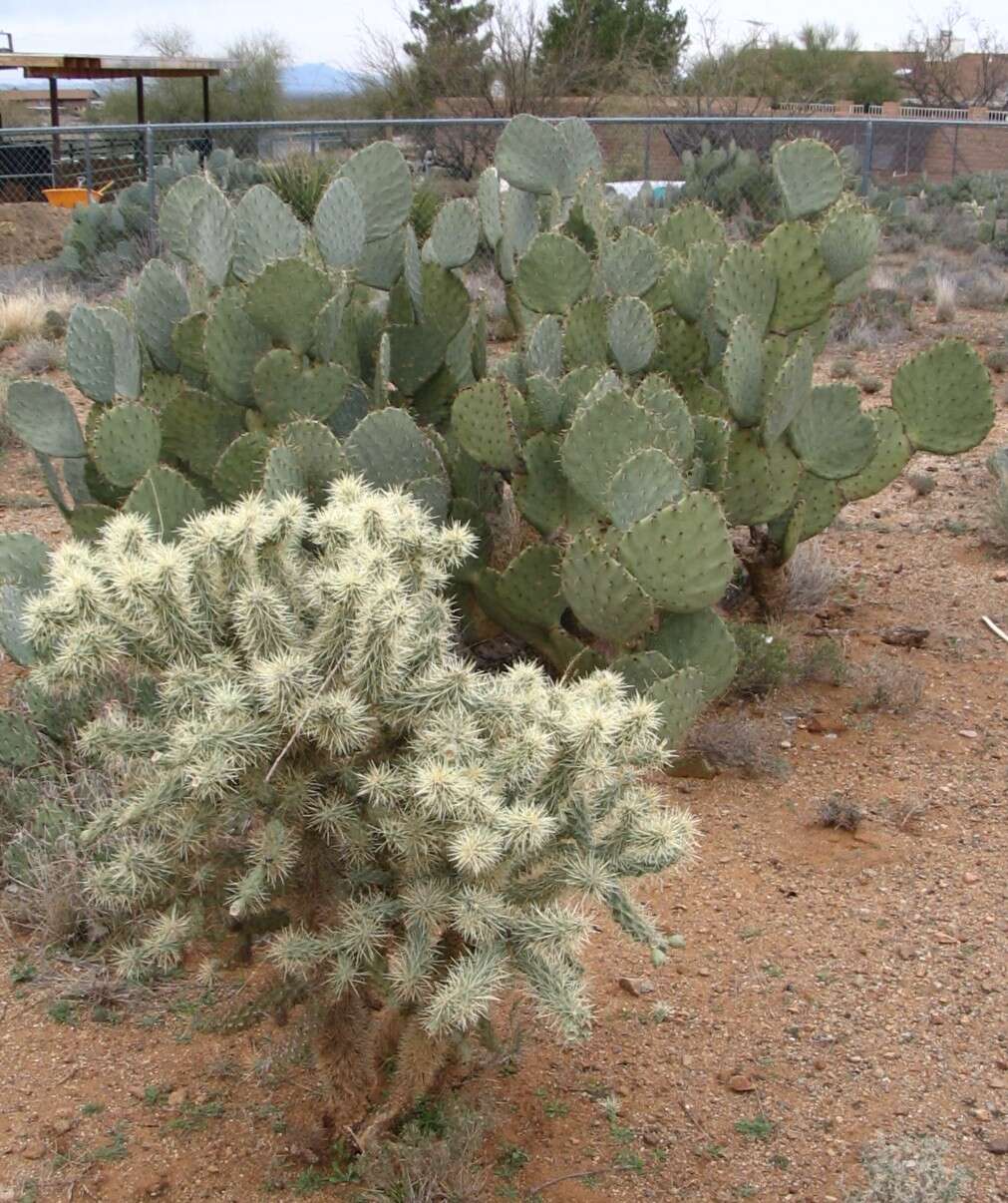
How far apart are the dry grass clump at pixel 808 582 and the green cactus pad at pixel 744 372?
106cm

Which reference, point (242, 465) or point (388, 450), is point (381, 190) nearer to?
point (388, 450)

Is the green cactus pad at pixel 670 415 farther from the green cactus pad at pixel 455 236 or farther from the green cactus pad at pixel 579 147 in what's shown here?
the green cactus pad at pixel 579 147

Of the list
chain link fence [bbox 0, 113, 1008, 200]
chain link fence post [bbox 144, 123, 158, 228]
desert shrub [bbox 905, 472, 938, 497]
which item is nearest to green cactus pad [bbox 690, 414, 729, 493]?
desert shrub [bbox 905, 472, 938, 497]

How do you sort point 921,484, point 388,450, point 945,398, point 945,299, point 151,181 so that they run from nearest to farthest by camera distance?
point 388,450 < point 945,398 < point 921,484 < point 945,299 < point 151,181

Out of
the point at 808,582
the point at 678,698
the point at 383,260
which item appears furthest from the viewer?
the point at 808,582

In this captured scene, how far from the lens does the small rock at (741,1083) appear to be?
11.2ft

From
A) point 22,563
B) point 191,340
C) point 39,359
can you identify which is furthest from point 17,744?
point 39,359

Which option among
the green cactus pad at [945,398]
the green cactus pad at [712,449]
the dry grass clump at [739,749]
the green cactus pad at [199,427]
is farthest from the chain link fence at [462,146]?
the dry grass clump at [739,749]

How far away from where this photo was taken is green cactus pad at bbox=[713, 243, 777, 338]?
537 cm

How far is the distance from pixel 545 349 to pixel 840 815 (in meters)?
1.92

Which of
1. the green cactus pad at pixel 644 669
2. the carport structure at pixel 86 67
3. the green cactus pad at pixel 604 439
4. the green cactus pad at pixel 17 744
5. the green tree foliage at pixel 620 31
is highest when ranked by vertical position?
the green tree foliage at pixel 620 31

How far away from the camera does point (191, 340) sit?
16.9 feet

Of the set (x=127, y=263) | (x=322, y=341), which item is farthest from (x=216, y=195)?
(x=127, y=263)

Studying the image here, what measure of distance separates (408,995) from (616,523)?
72.3 inches
